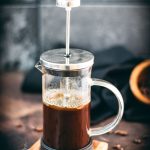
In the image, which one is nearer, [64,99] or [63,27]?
[64,99]

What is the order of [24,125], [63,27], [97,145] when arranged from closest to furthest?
[97,145]
[24,125]
[63,27]

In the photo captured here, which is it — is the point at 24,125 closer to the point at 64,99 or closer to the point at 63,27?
the point at 64,99

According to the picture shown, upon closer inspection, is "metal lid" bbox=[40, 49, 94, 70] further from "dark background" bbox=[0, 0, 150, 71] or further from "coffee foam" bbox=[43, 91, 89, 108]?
"dark background" bbox=[0, 0, 150, 71]

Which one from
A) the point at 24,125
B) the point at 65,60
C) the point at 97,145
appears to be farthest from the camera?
the point at 24,125

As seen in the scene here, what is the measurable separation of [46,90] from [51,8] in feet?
1.81

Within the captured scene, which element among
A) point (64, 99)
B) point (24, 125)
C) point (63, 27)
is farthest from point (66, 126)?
point (63, 27)

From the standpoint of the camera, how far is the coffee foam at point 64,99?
74 cm

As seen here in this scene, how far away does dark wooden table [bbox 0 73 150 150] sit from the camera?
0.91 m

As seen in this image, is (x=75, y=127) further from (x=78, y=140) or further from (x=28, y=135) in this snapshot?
(x=28, y=135)

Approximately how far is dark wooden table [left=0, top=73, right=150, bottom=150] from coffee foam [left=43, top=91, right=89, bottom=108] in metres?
0.13

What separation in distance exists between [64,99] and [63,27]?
581mm

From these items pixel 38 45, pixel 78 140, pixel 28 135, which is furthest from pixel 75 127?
pixel 38 45

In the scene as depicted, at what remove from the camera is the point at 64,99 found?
74cm

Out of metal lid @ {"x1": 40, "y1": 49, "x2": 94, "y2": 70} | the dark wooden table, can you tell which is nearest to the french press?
metal lid @ {"x1": 40, "y1": 49, "x2": 94, "y2": 70}
